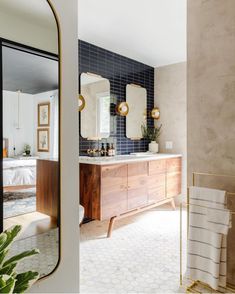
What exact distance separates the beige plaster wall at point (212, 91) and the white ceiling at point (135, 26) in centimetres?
58

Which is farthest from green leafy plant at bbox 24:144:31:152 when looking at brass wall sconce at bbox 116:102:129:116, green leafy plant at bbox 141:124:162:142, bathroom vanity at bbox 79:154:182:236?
green leafy plant at bbox 141:124:162:142

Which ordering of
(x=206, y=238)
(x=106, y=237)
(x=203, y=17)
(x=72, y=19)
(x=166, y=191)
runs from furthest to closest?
(x=166, y=191) → (x=106, y=237) → (x=203, y=17) → (x=206, y=238) → (x=72, y=19)

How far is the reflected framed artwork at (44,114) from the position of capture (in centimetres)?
123

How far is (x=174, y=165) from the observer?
12.7 ft

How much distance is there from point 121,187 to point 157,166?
2.57 ft

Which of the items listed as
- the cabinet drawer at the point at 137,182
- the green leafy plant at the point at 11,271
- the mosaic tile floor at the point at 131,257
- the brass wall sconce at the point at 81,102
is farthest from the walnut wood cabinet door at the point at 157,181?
the green leafy plant at the point at 11,271

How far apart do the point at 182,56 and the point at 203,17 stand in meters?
1.96

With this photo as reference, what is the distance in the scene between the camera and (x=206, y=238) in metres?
1.75

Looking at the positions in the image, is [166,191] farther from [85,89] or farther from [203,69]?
[203,69]

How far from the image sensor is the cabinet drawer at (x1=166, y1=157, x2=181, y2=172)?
3742mm

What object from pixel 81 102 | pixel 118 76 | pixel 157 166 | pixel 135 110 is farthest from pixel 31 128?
pixel 135 110

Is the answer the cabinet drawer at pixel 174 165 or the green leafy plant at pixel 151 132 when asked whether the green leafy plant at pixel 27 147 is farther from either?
the green leafy plant at pixel 151 132

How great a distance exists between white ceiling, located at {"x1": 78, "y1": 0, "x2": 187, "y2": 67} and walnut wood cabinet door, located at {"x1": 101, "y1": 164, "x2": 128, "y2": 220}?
1.50 m

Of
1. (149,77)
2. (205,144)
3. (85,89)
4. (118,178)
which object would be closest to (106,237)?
(118,178)
